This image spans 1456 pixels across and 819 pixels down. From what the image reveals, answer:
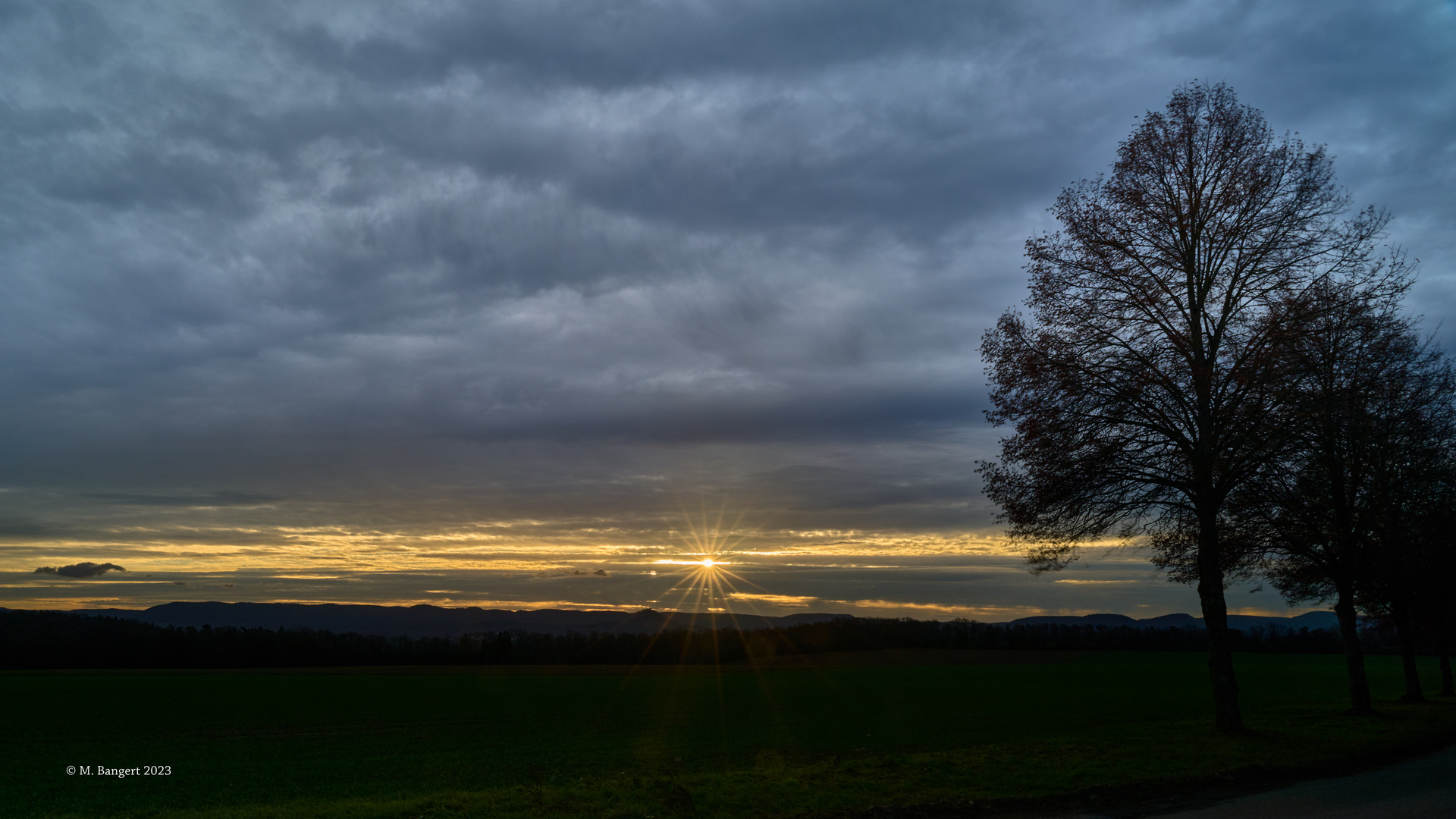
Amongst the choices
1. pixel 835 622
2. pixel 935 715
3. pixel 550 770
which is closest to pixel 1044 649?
pixel 835 622

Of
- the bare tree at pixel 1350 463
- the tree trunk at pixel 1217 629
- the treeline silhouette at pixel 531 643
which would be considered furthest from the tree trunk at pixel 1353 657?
the treeline silhouette at pixel 531 643

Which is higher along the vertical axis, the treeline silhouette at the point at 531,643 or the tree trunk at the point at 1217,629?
the tree trunk at the point at 1217,629

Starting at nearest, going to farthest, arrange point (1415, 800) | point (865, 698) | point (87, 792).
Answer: point (1415, 800)
point (87, 792)
point (865, 698)

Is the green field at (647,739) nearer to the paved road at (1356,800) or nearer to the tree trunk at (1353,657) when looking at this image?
the tree trunk at (1353,657)

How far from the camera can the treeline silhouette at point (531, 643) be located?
9681 cm

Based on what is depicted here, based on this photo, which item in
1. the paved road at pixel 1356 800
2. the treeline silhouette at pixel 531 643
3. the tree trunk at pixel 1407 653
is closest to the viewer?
the paved road at pixel 1356 800

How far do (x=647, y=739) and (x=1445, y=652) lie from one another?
36.7 meters

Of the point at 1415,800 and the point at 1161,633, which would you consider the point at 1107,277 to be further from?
the point at 1161,633

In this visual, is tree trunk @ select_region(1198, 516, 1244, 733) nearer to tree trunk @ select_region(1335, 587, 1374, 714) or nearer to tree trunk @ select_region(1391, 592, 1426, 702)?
tree trunk @ select_region(1335, 587, 1374, 714)

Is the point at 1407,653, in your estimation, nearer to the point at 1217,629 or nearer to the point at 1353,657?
the point at 1353,657

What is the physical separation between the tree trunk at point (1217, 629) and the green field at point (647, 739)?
825 millimetres

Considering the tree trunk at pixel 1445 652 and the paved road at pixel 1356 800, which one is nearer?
the paved road at pixel 1356 800

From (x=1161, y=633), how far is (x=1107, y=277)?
12782cm

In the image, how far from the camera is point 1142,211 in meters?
18.4
